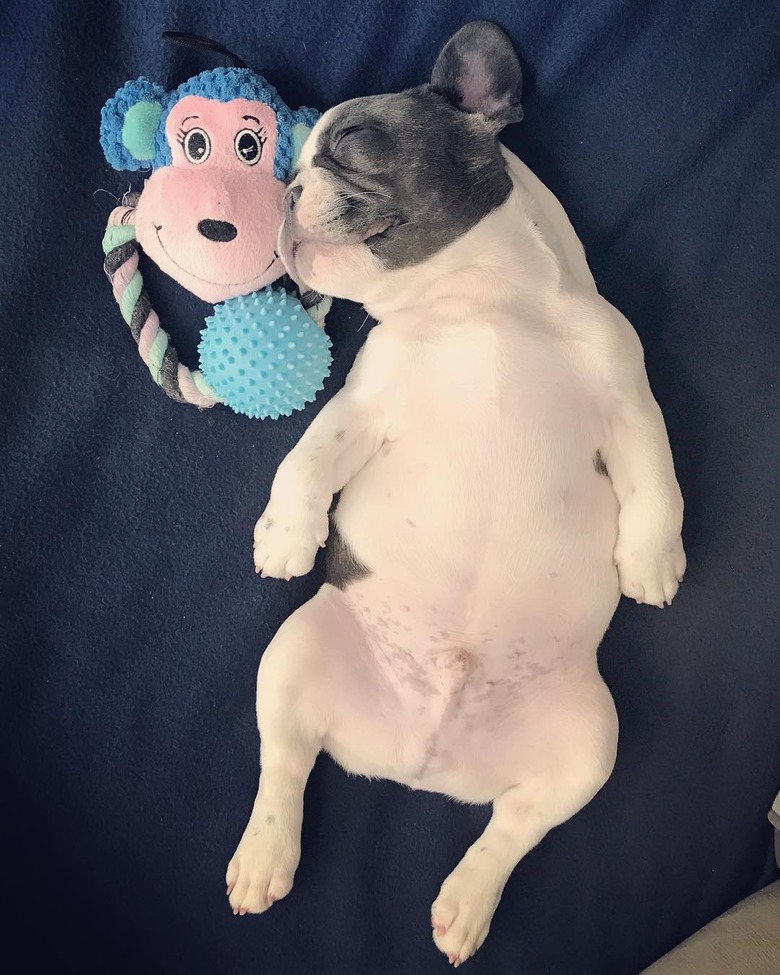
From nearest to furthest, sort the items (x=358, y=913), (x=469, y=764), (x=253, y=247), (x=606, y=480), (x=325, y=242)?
(x=325, y=242), (x=253, y=247), (x=606, y=480), (x=469, y=764), (x=358, y=913)

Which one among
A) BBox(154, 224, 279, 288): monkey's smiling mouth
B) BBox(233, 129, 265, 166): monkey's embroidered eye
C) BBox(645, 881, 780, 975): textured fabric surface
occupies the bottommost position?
BBox(645, 881, 780, 975): textured fabric surface

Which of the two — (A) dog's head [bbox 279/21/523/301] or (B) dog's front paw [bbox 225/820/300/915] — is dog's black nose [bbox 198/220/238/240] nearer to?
(A) dog's head [bbox 279/21/523/301]

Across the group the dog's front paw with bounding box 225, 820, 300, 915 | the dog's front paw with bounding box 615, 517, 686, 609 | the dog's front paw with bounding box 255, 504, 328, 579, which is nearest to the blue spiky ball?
the dog's front paw with bounding box 255, 504, 328, 579

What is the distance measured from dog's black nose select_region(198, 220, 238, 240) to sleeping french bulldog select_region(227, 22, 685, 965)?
0.60 ft

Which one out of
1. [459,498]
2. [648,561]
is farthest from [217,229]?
[648,561]

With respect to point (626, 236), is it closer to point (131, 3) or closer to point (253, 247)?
point (253, 247)

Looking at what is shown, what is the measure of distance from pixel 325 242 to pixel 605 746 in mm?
1259

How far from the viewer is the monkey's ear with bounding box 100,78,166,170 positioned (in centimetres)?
176

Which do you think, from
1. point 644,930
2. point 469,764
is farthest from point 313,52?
point 644,930

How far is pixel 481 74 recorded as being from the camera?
173cm

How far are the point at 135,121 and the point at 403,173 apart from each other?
0.60 metres

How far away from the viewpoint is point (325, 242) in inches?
62.4

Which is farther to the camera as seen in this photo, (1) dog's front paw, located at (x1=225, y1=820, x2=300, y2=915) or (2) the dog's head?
(1) dog's front paw, located at (x1=225, y1=820, x2=300, y2=915)

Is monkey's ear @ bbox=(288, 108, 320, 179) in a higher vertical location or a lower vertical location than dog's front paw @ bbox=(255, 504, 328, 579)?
higher
